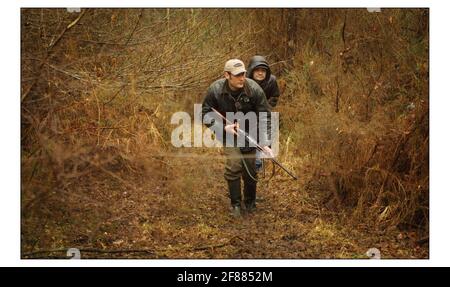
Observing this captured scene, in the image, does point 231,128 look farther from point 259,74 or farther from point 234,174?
point 259,74

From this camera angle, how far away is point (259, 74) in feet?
21.4

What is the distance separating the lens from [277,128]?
745cm

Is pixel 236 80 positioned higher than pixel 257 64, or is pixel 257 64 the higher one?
pixel 257 64

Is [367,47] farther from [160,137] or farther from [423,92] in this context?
[160,137]

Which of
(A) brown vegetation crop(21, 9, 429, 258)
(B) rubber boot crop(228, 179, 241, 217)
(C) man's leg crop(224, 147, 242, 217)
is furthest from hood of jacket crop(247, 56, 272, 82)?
A: (B) rubber boot crop(228, 179, 241, 217)

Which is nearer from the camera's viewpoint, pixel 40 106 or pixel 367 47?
pixel 40 106

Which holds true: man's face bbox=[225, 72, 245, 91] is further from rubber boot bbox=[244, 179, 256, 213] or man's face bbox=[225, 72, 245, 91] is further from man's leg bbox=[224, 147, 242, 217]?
rubber boot bbox=[244, 179, 256, 213]

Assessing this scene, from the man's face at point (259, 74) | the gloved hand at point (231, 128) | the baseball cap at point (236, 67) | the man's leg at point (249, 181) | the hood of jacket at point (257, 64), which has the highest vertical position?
the hood of jacket at point (257, 64)

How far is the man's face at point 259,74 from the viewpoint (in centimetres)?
649

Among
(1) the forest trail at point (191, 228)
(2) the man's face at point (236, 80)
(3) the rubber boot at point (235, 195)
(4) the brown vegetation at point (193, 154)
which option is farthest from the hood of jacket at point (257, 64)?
(3) the rubber boot at point (235, 195)

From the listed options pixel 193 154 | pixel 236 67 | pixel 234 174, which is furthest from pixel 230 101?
pixel 193 154

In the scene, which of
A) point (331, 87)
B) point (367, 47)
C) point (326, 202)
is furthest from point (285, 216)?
point (367, 47)

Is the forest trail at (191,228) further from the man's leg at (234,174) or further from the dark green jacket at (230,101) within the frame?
the dark green jacket at (230,101)

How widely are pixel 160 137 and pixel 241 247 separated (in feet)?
6.95
